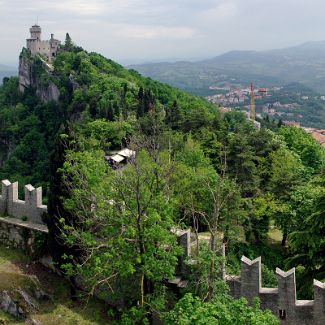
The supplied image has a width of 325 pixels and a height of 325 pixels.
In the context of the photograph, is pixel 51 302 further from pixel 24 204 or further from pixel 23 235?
pixel 24 204

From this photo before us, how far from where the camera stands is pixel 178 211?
24.7m

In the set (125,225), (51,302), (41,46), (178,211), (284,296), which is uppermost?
(41,46)

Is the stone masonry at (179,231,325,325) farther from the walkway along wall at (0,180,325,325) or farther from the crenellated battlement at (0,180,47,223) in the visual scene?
the crenellated battlement at (0,180,47,223)

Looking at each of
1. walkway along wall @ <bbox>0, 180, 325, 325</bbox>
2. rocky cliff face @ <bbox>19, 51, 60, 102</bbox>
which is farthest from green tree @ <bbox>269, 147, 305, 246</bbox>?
rocky cliff face @ <bbox>19, 51, 60, 102</bbox>

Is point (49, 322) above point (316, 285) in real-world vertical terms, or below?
below

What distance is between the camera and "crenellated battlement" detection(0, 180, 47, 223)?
2059cm

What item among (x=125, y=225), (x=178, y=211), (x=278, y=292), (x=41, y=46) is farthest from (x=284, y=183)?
(x=41, y=46)

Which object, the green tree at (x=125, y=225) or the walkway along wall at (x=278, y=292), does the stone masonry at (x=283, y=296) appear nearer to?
the walkway along wall at (x=278, y=292)

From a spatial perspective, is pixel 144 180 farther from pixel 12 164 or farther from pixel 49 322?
pixel 12 164

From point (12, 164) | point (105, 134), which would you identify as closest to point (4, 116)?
point (12, 164)

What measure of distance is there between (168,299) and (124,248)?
8.65ft

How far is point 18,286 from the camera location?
1748 centimetres

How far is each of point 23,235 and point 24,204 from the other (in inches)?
51.1

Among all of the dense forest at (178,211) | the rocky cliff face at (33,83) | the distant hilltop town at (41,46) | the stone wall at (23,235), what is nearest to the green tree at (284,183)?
the dense forest at (178,211)
